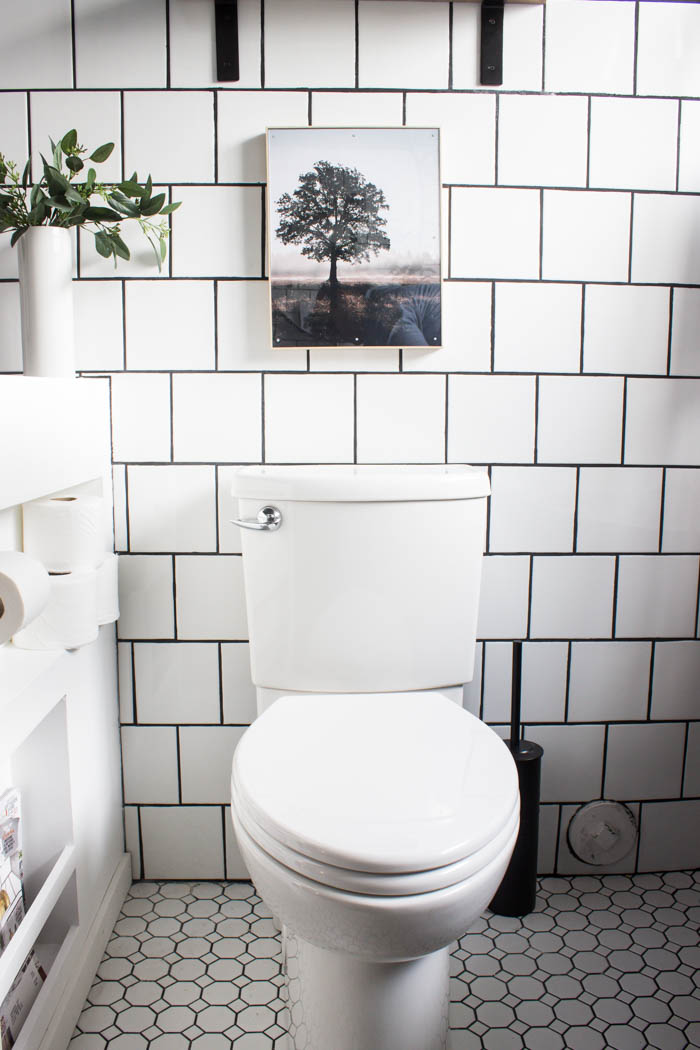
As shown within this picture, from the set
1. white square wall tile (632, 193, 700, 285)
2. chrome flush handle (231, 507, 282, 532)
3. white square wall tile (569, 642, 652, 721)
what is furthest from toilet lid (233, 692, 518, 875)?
white square wall tile (632, 193, 700, 285)

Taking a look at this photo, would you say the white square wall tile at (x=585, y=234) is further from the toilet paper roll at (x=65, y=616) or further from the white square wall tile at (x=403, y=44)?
the toilet paper roll at (x=65, y=616)

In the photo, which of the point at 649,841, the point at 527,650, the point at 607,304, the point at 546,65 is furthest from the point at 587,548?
the point at 546,65

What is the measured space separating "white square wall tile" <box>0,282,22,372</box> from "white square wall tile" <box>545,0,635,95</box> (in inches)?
40.7

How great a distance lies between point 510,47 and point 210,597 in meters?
1.14

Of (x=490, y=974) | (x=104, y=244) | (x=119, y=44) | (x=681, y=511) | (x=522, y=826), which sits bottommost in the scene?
(x=490, y=974)

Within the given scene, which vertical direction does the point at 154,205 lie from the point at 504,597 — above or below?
above

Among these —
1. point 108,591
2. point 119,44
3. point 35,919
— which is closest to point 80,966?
point 35,919

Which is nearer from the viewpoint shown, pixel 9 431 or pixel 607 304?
pixel 9 431

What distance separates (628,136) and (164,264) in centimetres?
87

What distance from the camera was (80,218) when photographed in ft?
4.09

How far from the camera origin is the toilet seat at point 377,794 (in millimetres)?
764

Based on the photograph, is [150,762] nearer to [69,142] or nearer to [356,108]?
[69,142]

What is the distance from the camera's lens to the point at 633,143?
4.46 feet

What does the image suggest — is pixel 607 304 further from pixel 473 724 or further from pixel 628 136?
pixel 473 724
